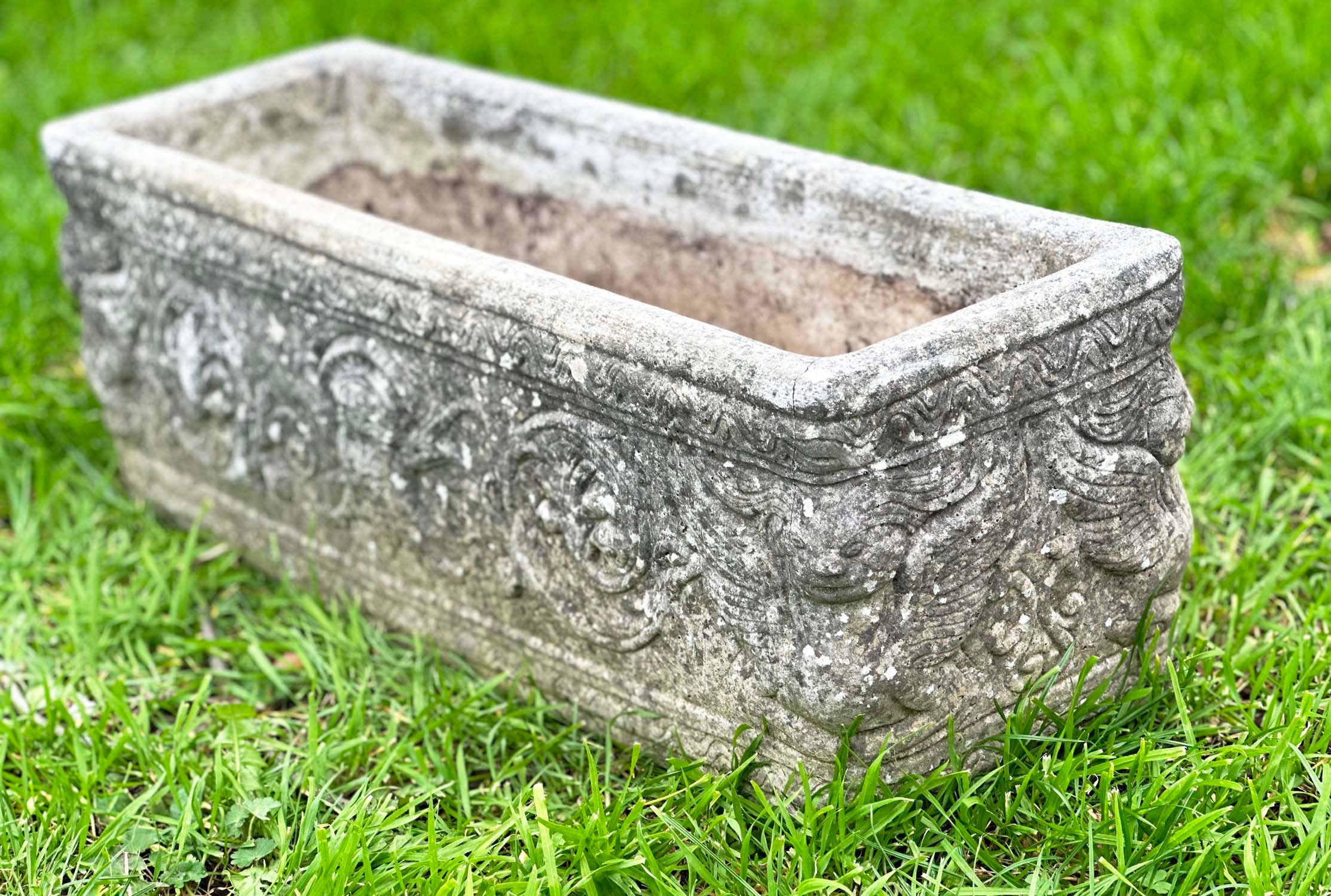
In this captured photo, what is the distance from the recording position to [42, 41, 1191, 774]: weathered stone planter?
2303mm

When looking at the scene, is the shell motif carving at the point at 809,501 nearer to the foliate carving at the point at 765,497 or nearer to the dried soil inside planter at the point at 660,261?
the foliate carving at the point at 765,497

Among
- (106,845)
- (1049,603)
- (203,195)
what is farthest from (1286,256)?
(106,845)

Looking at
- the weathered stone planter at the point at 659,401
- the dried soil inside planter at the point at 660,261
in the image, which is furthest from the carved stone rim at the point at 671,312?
the dried soil inside planter at the point at 660,261

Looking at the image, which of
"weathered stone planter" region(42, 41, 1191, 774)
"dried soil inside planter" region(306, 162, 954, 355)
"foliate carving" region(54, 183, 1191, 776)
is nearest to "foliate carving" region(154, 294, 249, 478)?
"weathered stone planter" region(42, 41, 1191, 774)

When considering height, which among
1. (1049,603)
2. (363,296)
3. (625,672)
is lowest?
(625,672)

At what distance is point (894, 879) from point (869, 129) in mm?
2818

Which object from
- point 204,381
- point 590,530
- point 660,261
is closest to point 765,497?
point 590,530

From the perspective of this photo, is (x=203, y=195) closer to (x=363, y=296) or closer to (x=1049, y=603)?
(x=363, y=296)

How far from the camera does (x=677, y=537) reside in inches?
96.7

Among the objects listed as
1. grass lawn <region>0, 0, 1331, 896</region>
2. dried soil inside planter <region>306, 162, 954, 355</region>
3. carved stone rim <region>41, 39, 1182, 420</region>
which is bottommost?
grass lawn <region>0, 0, 1331, 896</region>

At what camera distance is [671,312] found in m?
2.62

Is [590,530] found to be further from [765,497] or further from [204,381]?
[204,381]

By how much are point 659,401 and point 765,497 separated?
8.7 inches

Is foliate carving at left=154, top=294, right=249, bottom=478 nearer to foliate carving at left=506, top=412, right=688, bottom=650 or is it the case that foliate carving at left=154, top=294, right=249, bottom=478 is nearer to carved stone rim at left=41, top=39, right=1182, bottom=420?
carved stone rim at left=41, top=39, right=1182, bottom=420
